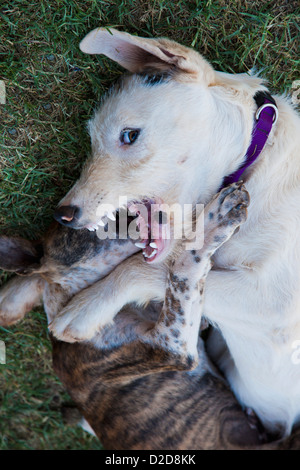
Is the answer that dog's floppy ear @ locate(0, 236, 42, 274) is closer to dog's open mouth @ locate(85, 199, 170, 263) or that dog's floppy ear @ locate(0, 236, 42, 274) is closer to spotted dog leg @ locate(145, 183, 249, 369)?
dog's open mouth @ locate(85, 199, 170, 263)

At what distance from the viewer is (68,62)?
142 inches

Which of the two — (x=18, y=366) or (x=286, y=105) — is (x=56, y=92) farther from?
(x=18, y=366)

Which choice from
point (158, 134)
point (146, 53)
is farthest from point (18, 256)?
point (146, 53)

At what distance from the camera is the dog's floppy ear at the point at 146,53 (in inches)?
108

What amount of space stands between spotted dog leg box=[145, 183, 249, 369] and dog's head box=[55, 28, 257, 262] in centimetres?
18

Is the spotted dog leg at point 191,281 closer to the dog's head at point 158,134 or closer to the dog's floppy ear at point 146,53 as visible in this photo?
the dog's head at point 158,134

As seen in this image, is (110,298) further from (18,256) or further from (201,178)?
(201,178)

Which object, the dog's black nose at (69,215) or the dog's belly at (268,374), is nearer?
the dog's black nose at (69,215)

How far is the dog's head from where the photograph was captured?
2832mm

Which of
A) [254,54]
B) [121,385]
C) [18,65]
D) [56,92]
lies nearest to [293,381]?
[121,385]

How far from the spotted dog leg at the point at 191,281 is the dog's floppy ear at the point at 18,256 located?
1.12m

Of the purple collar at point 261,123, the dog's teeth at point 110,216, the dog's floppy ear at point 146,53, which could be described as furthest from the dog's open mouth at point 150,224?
the dog's floppy ear at point 146,53

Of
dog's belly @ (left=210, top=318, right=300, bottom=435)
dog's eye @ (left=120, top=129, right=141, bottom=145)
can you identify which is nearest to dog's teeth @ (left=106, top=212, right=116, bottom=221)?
dog's eye @ (left=120, top=129, right=141, bottom=145)

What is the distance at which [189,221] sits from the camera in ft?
10.4
